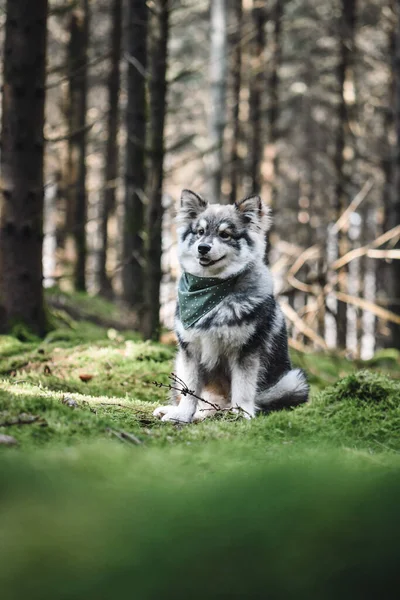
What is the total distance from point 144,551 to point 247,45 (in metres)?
20.2

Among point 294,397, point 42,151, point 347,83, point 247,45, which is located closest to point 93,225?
point 247,45

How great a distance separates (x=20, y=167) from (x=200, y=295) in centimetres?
411

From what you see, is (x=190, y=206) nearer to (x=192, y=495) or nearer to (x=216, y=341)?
(x=216, y=341)

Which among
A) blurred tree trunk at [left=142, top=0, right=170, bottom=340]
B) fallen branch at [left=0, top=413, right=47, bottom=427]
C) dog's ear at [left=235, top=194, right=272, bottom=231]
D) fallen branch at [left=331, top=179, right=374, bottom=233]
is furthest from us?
fallen branch at [left=331, top=179, right=374, bottom=233]

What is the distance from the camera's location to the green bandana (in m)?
5.33

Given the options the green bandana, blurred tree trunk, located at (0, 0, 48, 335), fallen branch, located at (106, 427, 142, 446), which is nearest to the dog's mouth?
the green bandana

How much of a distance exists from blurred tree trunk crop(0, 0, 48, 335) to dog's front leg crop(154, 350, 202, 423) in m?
3.34

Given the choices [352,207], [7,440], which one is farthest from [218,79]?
[7,440]

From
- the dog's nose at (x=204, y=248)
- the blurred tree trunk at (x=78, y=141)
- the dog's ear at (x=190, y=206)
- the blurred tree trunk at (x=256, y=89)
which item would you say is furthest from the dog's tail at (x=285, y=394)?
the blurred tree trunk at (x=256, y=89)

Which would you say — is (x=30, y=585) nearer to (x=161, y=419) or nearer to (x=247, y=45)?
(x=161, y=419)

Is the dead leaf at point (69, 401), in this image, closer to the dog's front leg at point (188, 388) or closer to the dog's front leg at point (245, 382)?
the dog's front leg at point (188, 388)

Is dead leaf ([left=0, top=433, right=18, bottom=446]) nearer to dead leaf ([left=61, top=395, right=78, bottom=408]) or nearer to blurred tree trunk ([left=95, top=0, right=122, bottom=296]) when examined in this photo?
dead leaf ([left=61, top=395, right=78, bottom=408])

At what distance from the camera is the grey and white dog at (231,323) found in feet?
17.1

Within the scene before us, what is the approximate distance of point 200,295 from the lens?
5434 mm
